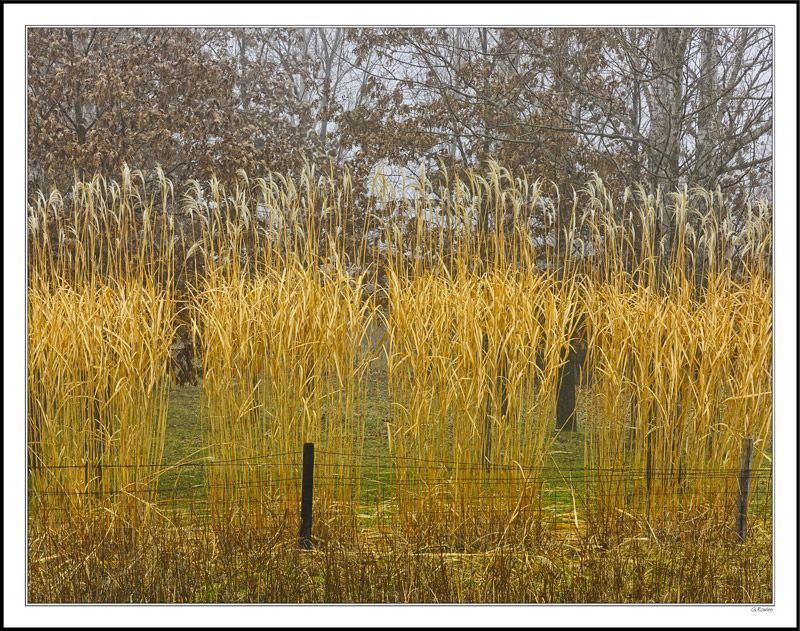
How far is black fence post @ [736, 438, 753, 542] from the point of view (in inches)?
97.0

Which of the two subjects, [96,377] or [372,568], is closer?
[372,568]

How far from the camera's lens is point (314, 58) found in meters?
2.69

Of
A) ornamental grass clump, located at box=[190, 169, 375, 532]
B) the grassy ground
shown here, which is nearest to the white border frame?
the grassy ground

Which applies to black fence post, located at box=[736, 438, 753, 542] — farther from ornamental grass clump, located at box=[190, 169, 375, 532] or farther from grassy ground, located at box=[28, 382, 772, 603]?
ornamental grass clump, located at box=[190, 169, 375, 532]

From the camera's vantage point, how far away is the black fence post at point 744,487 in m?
2.46

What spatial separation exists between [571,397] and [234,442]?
58.8 inches

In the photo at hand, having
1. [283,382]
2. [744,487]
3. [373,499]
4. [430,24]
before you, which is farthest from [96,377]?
[744,487]

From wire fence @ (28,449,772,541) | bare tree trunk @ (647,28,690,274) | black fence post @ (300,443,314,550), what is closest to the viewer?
black fence post @ (300,443,314,550)

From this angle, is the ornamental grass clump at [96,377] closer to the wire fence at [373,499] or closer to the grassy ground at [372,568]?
the wire fence at [373,499]

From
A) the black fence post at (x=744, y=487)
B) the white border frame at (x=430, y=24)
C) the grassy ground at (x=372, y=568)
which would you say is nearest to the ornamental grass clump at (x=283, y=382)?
the grassy ground at (x=372, y=568)

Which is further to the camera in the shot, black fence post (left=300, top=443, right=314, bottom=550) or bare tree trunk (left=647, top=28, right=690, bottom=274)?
bare tree trunk (left=647, top=28, right=690, bottom=274)

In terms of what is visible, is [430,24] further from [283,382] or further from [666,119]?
[283,382]

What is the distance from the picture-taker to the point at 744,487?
8.08 feet

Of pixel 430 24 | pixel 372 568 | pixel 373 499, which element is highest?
pixel 430 24
